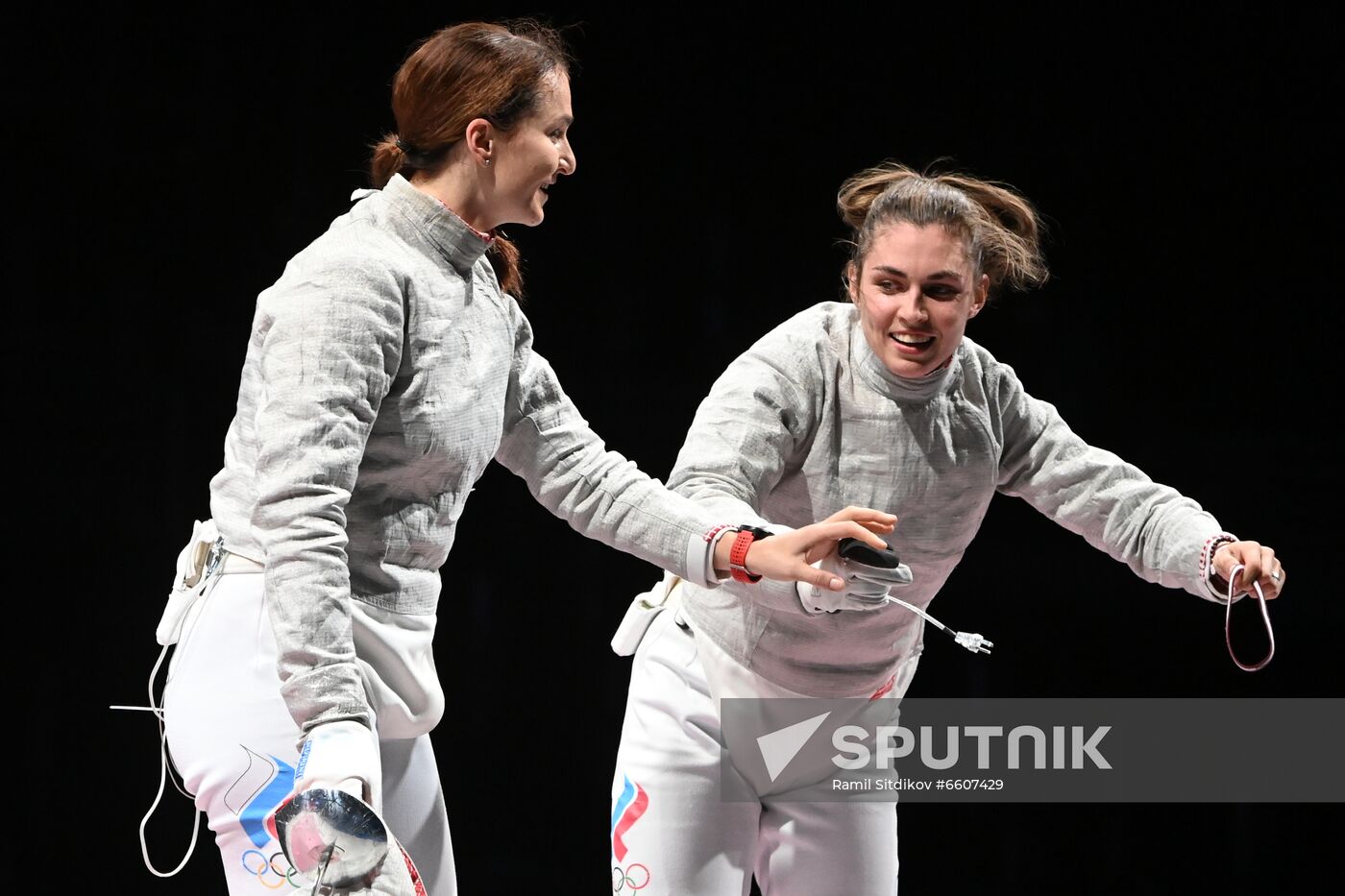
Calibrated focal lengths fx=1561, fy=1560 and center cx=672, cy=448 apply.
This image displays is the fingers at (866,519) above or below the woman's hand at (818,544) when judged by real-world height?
above

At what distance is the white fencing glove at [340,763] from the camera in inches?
50.9

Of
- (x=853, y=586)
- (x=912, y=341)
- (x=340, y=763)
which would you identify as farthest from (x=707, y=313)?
(x=340, y=763)

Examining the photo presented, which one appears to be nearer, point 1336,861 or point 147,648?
point 147,648

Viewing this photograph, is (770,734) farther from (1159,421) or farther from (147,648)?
(1159,421)

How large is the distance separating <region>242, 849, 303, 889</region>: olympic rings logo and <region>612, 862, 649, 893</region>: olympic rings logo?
58 centimetres

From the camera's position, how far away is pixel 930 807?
3.08 m

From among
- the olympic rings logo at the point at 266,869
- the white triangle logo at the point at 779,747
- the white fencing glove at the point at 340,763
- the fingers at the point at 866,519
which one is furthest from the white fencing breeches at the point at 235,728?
the white triangle logo at the point at 779,747

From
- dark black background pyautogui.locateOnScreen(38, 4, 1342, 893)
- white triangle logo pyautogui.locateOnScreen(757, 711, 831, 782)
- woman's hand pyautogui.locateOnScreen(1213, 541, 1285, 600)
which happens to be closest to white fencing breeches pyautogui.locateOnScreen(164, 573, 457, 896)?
white triangle logo pyautogui.locateOnScreen(757, 711, 831, 782)

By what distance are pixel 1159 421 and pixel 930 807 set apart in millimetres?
979

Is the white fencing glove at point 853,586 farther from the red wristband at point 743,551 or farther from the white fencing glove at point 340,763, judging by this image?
the white fencing glove at point 340,763

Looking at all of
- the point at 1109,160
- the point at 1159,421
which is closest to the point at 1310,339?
the point at 1159,421

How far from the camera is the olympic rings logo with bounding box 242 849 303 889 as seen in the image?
4.79 feet

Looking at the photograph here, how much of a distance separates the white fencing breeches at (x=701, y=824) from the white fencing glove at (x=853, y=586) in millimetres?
325

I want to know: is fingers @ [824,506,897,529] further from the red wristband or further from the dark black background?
the dark black background
